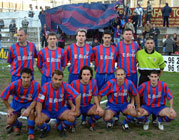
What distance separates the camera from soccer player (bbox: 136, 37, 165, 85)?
5.52 metres

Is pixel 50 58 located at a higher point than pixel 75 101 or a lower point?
higher

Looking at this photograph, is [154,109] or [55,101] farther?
[154,109]

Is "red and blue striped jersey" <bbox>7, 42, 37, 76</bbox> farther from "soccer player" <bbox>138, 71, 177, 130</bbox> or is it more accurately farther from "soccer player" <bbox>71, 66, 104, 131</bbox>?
"soccer player" <bbox>138, 71, 177, 130</bbox>

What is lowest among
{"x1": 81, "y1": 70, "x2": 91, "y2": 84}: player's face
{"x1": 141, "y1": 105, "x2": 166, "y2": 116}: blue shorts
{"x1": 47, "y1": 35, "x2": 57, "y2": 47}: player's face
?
{"x1": 141, "y1": 105, "x2": 166, "y2": 116}: blue shorts

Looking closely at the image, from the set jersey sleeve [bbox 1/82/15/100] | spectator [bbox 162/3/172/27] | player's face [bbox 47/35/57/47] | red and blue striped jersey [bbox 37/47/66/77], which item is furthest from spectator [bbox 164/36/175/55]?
jersey sleeve [bbox 1/82/15/100]

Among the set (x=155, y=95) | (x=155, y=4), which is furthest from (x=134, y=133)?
(x=155, y=4)

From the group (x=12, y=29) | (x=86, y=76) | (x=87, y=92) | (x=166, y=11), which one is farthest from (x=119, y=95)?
(x=166, y=11)

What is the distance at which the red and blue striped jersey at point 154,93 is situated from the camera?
511 cm

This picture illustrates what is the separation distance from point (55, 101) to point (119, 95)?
3.99 feet

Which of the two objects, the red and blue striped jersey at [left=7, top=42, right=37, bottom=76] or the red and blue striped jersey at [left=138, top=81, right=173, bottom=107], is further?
the red and blue striped jersey at [left=7, top=42, right=37, bottom=76]

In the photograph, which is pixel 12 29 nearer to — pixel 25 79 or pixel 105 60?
pixel 105 60

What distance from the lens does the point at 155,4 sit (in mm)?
27062

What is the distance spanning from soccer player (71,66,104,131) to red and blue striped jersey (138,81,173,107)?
89cm

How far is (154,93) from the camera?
511 cm
